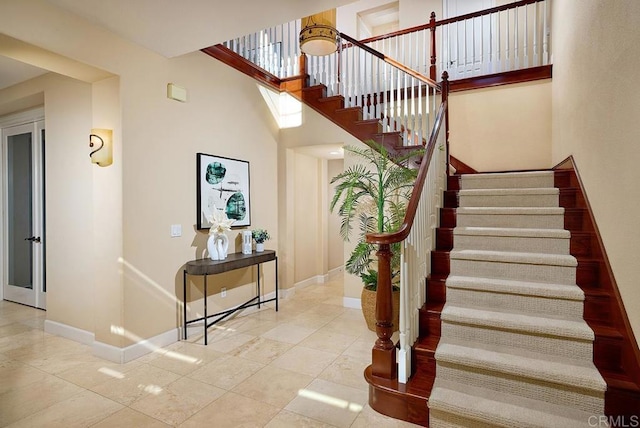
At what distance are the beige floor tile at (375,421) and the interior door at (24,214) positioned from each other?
4.41 m

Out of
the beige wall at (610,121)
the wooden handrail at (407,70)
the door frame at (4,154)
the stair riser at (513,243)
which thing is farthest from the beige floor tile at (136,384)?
the wooden handrail at (407,70)

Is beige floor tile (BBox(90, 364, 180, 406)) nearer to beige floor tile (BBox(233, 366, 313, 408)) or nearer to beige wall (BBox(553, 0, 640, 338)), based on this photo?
beige floor tile (BBox(233, 366, 313, 408))

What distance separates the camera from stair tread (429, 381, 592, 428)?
69.1 inches

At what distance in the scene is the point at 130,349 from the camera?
305 centimetres

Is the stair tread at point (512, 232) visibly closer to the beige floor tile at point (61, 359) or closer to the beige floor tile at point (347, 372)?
the beige floor tile at point (347, 372)

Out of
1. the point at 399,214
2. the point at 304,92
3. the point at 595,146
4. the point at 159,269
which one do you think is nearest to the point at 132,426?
the point at 159,269

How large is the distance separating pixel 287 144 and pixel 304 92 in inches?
31.2

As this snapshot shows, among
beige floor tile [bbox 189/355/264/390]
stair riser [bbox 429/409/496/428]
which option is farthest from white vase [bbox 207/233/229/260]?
stair riser [bbox 429/409/496/428]

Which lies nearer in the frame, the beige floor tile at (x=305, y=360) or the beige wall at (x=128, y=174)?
the beige floor tile at (x=305, y=360)

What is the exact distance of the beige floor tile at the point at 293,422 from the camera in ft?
6.92

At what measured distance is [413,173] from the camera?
366 cm

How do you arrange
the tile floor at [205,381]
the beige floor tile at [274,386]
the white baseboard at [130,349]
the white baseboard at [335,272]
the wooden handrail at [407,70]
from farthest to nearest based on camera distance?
1. the white baseboard at [335,272]
2. the wooden handrail at [407,70]
3. the white baseboard at [130,349]
4. the beige floor tile at [274,386]
5. the tile floor at [205,381]

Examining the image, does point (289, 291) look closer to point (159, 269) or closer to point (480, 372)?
point (159, 269)

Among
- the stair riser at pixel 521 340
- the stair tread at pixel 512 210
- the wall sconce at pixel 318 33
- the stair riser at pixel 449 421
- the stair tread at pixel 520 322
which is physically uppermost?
the wall sconce at pixel 318 33
